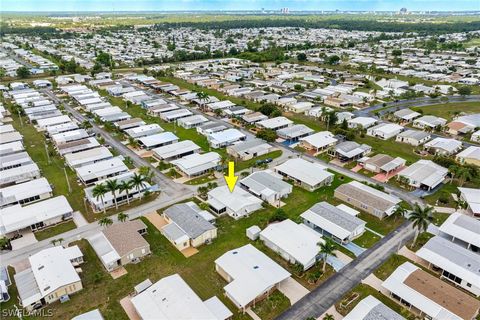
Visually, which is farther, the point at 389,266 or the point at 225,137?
the point at 225,137

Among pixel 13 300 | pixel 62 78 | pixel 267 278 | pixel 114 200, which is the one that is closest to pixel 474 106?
pixel 267 278

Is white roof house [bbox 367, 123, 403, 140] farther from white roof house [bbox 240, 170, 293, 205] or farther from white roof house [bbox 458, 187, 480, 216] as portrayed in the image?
white roof house [bbox 240, 170, 293, 205]

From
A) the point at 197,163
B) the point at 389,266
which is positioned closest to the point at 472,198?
the point at 389,266

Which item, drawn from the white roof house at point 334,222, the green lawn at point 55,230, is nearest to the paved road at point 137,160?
the green lawn at point 55,230

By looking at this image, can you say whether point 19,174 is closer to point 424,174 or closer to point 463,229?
point 463,229

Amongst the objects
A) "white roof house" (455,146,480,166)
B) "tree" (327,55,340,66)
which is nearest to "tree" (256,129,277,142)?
"white roof house" (455,146,480,166)

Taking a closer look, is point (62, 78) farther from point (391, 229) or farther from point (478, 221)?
point (478, 221)
